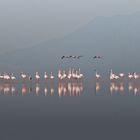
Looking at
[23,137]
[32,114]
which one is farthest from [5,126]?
[32,114]

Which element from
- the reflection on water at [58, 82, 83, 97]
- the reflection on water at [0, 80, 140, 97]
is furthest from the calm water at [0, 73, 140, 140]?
the reflection on water at [0, 80, 140, 97]

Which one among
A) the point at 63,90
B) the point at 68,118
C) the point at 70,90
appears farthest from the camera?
the point at 63,90

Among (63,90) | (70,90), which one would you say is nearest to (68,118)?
(70,90)

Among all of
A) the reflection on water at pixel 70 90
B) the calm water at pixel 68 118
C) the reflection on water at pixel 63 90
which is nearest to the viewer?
the calm water at pixel 68 118

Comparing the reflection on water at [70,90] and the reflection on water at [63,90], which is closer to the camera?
the reflection on water at [70,90]

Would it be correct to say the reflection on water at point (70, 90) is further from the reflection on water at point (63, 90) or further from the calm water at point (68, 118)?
the calm water at point (68, 118)

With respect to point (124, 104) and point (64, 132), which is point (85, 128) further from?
point (124, 104)

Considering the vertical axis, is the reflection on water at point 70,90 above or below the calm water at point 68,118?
above

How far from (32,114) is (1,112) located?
12.8ft

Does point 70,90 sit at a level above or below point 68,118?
above

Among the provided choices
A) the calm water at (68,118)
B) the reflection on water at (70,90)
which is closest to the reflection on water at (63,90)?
the reflection on water at (70,90)

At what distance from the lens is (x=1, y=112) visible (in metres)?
53.4

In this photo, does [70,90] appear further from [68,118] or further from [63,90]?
[68,118]

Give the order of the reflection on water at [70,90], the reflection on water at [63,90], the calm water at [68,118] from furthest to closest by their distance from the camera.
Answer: the reflection on water at [63,90]
the reflection on water at [70,90]
the calm water at [68,118]
